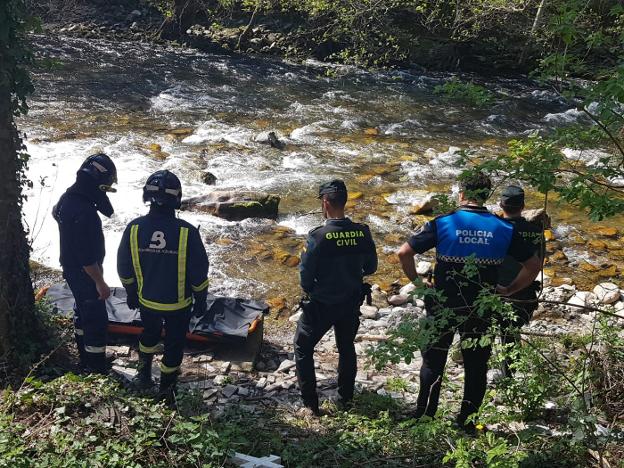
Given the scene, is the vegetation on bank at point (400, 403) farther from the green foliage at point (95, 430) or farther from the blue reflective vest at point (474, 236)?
the blue reflective vest at point (474, 236)

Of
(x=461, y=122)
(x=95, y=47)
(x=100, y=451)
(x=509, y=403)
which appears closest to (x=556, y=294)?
(x=509, y=403)

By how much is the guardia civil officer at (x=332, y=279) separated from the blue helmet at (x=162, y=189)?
1111mm

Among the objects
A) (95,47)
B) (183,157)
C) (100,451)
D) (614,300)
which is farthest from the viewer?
(95,47)

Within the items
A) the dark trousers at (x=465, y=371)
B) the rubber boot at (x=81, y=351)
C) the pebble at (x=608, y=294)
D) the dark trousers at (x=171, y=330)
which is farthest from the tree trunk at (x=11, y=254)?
the pebble at (x=608, y=294)

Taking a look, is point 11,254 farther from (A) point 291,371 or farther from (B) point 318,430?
(B) point 318,430

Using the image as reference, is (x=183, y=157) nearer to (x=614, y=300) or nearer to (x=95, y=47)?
(x=614, y=300)

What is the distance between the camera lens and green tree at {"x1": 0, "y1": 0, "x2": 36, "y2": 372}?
4.57 metres

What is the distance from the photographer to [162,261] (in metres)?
4.60

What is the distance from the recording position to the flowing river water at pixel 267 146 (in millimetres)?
9164

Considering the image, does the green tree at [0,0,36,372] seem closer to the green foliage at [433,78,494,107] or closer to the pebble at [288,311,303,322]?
the pebble at [288,311,303,322]

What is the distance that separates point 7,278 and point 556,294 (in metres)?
6.47

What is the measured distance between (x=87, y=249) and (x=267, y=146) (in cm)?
868

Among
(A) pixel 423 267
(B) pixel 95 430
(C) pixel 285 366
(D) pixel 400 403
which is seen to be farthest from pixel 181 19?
(B) pixel 95 430

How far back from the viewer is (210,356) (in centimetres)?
591
